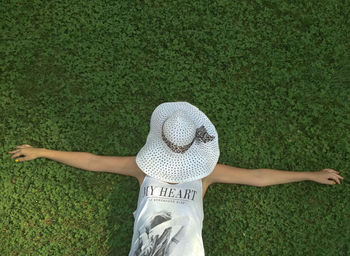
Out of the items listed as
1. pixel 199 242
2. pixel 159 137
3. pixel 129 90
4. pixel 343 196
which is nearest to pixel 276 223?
pixel 343 196

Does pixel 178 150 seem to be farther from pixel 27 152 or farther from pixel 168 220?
pixel 27 152

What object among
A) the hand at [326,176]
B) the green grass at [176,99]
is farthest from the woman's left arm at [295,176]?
the green grass at [176,99]

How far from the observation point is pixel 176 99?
5.04 meters

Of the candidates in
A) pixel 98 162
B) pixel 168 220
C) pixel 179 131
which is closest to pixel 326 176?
pixel 168 220

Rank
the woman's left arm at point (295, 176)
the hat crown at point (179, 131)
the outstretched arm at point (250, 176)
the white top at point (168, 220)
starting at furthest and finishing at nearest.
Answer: the woman's left arm at point (295, 176)
the outstretched arm at point (250, 176)
the white top at point (168, 220)
the hat crown at point (179, 131)

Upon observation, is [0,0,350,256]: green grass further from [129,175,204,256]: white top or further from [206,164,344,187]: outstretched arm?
[129,175,204,256]: white top

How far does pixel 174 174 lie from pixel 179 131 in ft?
1.58

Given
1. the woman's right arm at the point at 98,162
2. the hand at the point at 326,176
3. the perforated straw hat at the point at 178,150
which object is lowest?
the woman's right arm at the point at 98,162

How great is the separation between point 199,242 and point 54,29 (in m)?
3.91

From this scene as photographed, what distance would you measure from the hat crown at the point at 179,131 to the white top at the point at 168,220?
2.89 feet

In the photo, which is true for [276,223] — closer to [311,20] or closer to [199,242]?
[199,242]

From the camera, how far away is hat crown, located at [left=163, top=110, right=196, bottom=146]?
9.41ft

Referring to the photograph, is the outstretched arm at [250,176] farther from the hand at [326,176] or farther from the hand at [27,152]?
the hand at [27,152]

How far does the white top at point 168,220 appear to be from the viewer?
3.44 meters
